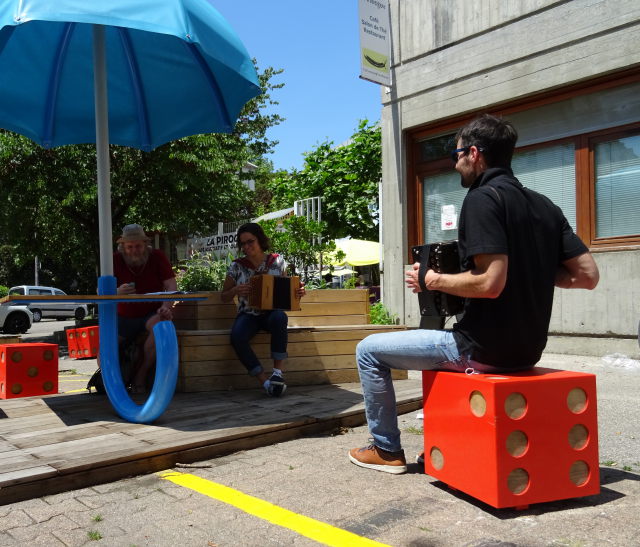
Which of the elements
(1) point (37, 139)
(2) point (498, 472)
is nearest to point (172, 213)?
(1) point (37, 139)

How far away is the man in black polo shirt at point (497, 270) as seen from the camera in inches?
110

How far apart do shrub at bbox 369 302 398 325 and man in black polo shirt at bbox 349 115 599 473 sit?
6670 mm

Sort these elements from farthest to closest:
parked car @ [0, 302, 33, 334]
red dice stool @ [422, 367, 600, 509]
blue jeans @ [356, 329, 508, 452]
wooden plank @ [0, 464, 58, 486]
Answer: parked car @ [0, 302, 33, 334] < blue jeans @ [356, 329, 508, 452] < wooden plank @ [0, 464, 58, 486] < red dice stool @ [422, 367, 600, 509]

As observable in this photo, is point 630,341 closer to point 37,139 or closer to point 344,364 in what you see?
point 344,364

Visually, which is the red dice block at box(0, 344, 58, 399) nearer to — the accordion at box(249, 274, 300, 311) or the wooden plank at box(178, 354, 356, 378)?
the wooden plank at box(178, 354, 356, 378)

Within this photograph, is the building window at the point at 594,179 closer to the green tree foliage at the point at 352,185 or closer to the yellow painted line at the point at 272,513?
the yellow painted line at the point at 272,513

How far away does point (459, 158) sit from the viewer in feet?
10.3

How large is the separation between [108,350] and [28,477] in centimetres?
147

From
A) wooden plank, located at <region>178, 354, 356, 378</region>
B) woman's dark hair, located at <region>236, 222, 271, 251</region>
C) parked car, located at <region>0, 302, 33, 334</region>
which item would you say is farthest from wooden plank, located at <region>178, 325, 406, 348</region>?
parked car, located at <region>0, 302, 33, 334</region>

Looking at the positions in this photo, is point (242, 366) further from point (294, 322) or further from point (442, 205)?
point (442, 205)

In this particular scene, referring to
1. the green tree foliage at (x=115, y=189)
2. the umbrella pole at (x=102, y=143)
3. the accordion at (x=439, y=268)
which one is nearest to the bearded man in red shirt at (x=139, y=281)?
the umbrella pole at (x=102, y=143)

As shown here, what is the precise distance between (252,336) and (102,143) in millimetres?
1987

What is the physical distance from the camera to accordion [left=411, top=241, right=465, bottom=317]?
309 centimetres

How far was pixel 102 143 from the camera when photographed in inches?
183
